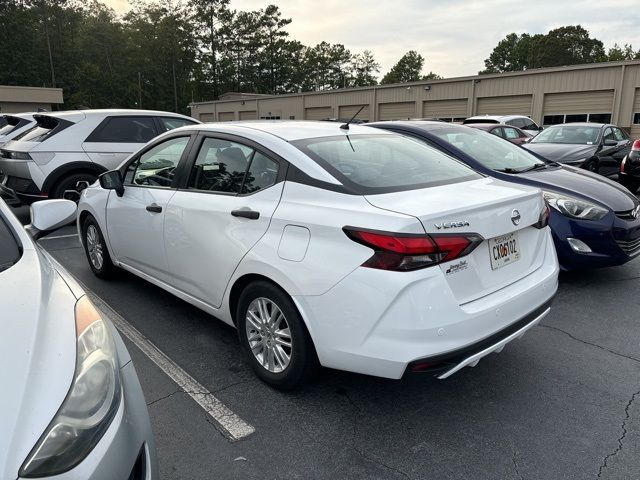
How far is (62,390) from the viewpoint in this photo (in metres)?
1.45

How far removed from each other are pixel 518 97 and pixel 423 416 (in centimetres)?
2657

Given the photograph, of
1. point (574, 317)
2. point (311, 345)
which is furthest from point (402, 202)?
point (574, 317)

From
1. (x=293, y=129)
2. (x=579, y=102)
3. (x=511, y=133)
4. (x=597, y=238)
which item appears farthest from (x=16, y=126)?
(x=579, y=102)

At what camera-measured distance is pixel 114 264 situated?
4691mm

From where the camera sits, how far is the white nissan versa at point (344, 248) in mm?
2334

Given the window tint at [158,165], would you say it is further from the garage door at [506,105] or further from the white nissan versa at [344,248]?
the garage door at [506,105]

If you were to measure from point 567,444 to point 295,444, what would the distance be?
55.1 inches

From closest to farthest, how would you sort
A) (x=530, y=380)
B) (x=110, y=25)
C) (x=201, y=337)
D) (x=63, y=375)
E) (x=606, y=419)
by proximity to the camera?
(x=63, y=375) < (x=606, y=419) < (x=530, y=380) < (x=201, y=337) < (x=110, y=25)

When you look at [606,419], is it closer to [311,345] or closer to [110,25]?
[311,345]

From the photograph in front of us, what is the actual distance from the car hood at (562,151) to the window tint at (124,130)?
21.9ft

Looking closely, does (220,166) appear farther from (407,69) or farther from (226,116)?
(407,69)

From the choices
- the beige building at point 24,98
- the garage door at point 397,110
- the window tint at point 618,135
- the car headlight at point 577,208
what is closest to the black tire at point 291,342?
the car headlight at point 577,208

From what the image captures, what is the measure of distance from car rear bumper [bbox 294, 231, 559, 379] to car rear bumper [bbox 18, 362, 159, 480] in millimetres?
1016

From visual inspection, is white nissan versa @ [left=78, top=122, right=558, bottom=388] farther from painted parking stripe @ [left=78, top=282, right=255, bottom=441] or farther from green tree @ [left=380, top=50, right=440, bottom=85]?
green tree @ [left=380, top=50, right=440, bottom=85]
